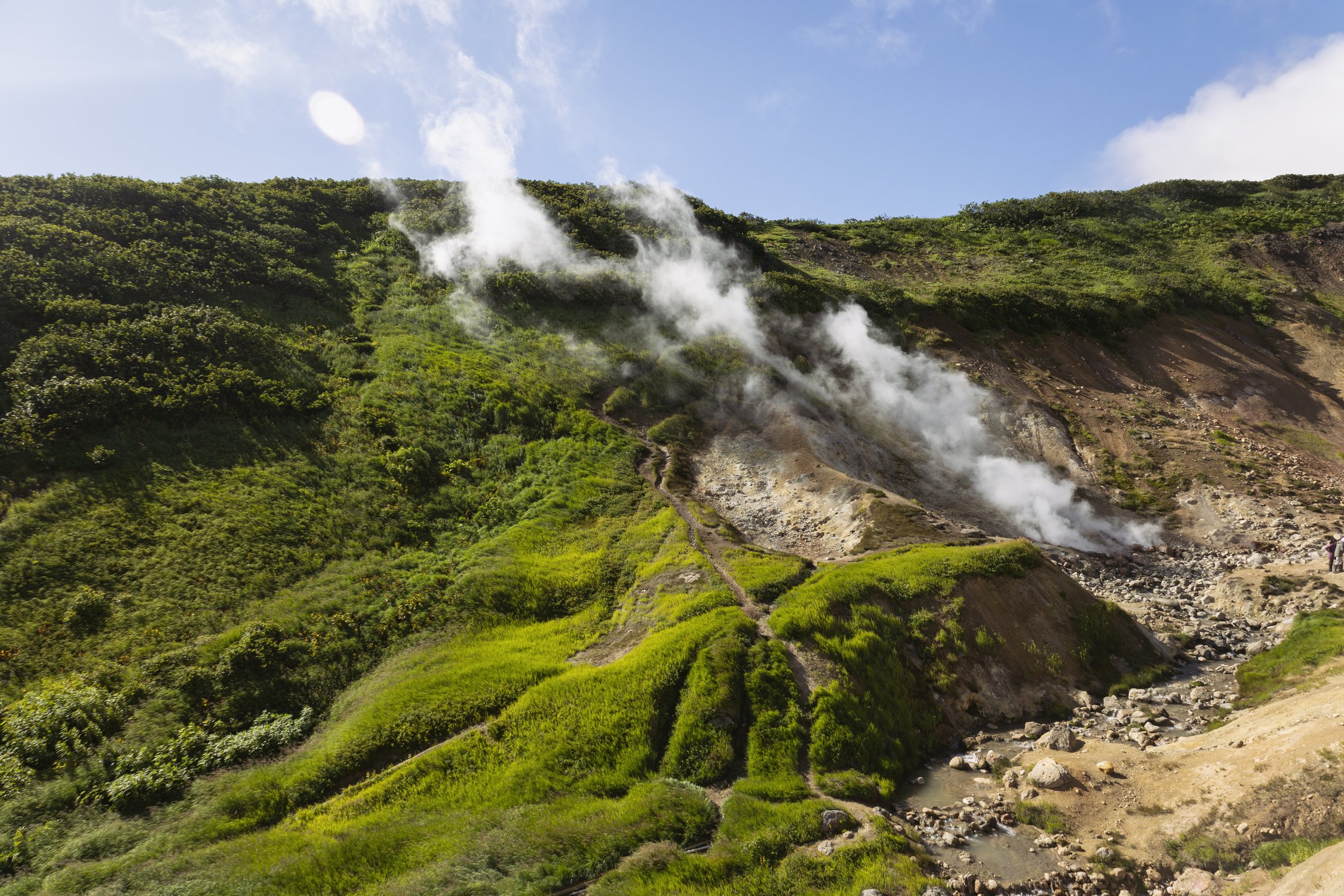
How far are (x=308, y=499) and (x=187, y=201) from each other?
99.6ft

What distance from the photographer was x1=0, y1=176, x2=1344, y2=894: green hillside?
13.4 meters

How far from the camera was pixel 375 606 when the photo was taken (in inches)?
850

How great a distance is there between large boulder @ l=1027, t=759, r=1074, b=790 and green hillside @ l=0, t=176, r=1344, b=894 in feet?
9.86

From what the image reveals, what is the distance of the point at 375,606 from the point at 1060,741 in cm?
2265

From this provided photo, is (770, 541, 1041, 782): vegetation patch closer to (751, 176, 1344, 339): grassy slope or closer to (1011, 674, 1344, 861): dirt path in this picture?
(1011, 674, 1344, 861): dirt path

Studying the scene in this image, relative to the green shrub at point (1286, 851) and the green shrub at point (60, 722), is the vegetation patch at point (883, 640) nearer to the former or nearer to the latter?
the green shrub at point (1286, 851)

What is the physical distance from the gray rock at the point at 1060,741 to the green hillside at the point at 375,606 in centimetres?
296

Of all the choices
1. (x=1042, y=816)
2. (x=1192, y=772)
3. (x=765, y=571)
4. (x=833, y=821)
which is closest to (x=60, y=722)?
(x=833, y=821)

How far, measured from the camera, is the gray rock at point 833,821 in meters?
13.9

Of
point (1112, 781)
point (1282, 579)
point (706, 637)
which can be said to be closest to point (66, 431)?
point (706, 637)

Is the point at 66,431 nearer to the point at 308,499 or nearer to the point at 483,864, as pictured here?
the point at 308,499

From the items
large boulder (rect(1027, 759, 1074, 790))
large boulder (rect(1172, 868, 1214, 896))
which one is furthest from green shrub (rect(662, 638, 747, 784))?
large boulder (rect(1172, 868, 1214, 896))

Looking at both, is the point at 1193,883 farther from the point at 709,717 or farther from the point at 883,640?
the point at 709,717

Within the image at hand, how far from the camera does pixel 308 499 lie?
83.5 ft
